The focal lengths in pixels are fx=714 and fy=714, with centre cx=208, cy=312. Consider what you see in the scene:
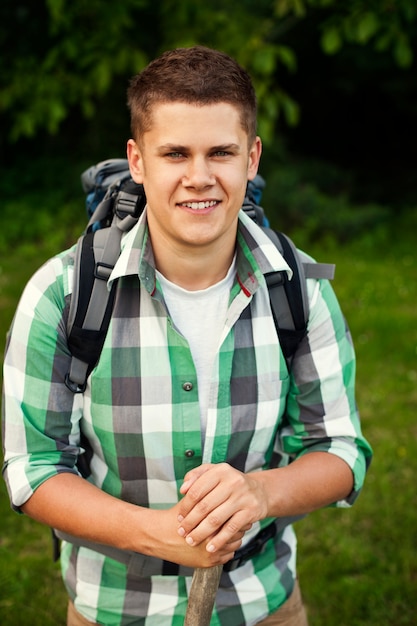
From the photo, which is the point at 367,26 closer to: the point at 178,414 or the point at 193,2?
the point at 193,2

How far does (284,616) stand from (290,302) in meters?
1.05

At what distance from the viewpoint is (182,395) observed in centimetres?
204

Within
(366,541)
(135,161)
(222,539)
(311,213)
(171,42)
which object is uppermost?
(171,42)

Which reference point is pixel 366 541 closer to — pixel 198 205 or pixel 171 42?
pixel 198 205

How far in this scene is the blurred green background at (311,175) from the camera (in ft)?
13.1

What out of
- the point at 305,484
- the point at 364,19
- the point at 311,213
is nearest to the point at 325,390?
the point at 305,484

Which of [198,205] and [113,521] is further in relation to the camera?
[198,205]

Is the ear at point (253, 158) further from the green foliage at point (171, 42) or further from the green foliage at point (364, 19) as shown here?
the green foliage at point (364, 19)

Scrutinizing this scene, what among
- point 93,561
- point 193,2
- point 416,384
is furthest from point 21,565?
point 193,2

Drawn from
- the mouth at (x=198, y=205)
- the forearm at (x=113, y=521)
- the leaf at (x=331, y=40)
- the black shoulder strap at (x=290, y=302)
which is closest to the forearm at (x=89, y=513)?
the forearm at (x=113, y=521)

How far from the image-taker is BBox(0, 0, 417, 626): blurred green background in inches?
158

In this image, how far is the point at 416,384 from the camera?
590 centimetres

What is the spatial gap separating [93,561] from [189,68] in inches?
58.9

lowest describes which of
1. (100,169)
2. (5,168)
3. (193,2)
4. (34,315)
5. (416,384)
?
(416,384)
